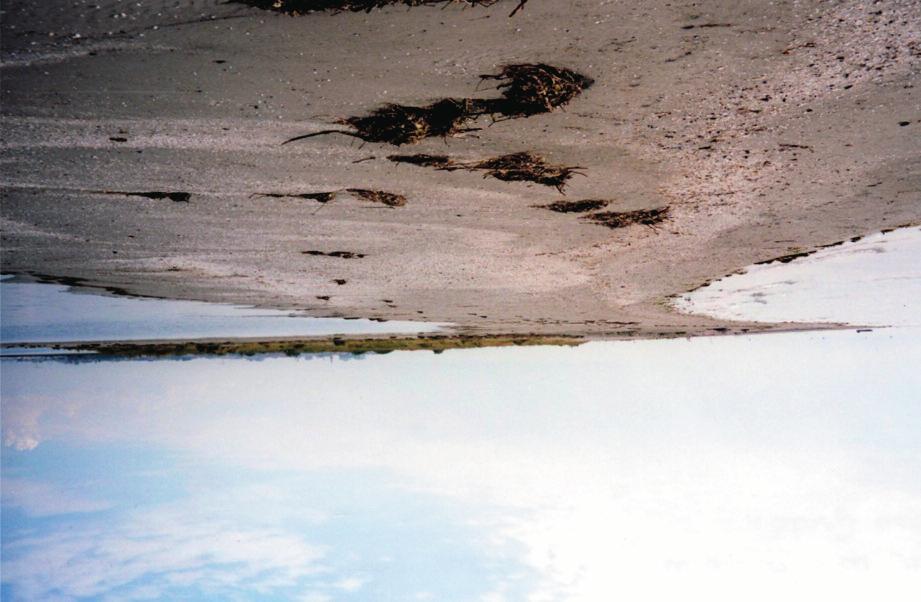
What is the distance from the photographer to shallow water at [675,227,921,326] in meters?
3.44

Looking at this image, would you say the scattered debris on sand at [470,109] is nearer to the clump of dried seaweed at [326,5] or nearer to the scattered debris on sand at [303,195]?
the clump of dried seaweed at [326,5]

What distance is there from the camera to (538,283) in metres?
3.90

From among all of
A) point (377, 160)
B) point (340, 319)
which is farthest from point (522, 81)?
point (340, 319)

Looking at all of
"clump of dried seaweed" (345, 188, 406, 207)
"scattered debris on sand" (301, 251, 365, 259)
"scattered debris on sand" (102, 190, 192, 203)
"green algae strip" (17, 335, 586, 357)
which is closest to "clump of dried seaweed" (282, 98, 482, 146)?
"clump of dried seaweed" (345, 188, 406, 207)

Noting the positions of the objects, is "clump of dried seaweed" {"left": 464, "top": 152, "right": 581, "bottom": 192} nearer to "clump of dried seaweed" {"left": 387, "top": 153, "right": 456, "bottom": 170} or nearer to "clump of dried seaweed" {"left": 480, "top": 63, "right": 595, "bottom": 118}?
"clump of dried seaweed" {"left": 387, "top": 153, "right": 456, "bottom": 170}

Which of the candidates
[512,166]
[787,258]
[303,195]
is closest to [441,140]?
[512,166]

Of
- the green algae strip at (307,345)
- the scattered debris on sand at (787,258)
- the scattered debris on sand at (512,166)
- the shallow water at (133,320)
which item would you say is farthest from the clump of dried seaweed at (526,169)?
the green algae strip at (307,345)

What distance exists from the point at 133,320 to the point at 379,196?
126 inches

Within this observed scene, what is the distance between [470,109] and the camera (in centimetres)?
225

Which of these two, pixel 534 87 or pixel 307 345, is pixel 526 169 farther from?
pixel 307 345

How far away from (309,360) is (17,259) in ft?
9.42

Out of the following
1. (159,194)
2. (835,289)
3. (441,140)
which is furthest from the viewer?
(835,289)

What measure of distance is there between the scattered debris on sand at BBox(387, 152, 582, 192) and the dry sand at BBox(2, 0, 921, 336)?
0.19ft

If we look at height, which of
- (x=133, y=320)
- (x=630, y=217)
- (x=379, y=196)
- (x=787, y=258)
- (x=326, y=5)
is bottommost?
(x=133, y=320)
